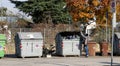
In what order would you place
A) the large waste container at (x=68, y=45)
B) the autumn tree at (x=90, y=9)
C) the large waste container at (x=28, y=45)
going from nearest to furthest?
1. the large waste container at (x=28, y=45)
2. the large waste container at (x=68, y=45)
3. the autumn tree at (x=90, y=9)

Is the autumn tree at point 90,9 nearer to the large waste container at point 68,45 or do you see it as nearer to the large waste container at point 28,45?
the large waste container at point 68,45

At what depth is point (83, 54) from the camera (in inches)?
1161

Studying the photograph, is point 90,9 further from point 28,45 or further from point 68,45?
point 28,45

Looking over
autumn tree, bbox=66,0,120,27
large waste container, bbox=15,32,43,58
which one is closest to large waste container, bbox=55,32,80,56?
large waste container, bbox=15,32,43,58

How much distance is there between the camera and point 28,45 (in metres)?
26.5

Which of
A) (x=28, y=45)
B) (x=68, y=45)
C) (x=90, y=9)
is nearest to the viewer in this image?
(x=28, y=45)

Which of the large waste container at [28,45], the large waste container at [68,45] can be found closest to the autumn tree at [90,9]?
the large waste container at [68,45]

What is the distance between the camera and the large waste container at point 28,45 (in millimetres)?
26266

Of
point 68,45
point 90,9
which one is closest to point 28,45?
point 68,45

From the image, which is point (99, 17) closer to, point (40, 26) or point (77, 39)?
point (77, 39)

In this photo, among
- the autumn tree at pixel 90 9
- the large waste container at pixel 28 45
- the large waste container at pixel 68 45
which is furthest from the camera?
the autumn tree at pixel 90 9

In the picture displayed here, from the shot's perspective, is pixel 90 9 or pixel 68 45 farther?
pixel 90 9

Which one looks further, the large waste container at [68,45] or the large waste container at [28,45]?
the large waste container at [68,45]

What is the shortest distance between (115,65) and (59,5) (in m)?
26.3
